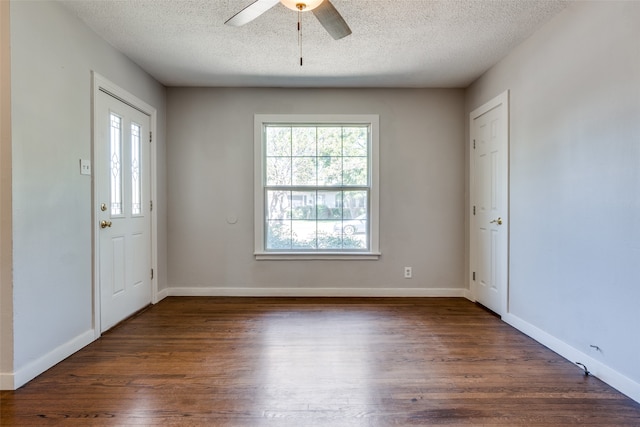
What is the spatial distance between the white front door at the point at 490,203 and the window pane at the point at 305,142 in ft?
5.86

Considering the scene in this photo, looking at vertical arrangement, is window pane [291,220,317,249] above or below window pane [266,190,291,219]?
below

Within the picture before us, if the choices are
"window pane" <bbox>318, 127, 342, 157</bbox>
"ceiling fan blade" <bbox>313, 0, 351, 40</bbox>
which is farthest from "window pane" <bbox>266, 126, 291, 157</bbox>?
"ceiling fan blade" <bbox>313, 0, 351, 40</bbox>

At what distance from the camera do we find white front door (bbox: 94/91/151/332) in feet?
8.84

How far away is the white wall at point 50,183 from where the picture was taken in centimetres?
194

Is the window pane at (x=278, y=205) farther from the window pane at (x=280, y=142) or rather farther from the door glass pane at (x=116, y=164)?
the door glass pane at (x=116, y=164)

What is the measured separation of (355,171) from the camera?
389 cm

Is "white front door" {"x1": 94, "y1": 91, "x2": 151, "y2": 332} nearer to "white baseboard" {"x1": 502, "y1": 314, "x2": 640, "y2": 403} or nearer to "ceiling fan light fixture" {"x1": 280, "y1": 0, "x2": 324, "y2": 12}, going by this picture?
"ceiling fan light fixture" {"x1": 280, "y1": 0, "x2": 324, "y2": 12}

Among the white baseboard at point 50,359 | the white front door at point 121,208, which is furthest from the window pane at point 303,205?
the white baseboard at point 50,359

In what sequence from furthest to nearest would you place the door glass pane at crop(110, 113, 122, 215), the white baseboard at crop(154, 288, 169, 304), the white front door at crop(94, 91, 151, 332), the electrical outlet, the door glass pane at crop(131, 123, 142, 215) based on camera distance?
the white baseboard at crop(154, 288, 169, 304), the door glass pane at crop(131, 123, 142, 215), the door glass pane at crop(110, 113, 122, 215), the white front door at crop(94, 91, 151, 332), the electrical outlet

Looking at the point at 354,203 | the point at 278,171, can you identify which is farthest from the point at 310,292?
the point at 278,171

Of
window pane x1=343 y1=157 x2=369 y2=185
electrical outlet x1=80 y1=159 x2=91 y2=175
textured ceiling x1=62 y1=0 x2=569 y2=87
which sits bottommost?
electrical outlet x1=80 y1=159 x2=91 y2=175

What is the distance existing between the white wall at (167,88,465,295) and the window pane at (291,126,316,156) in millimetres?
235

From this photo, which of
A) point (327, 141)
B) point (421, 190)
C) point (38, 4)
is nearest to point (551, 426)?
point (421, 190)

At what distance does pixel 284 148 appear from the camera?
3.88 meters
